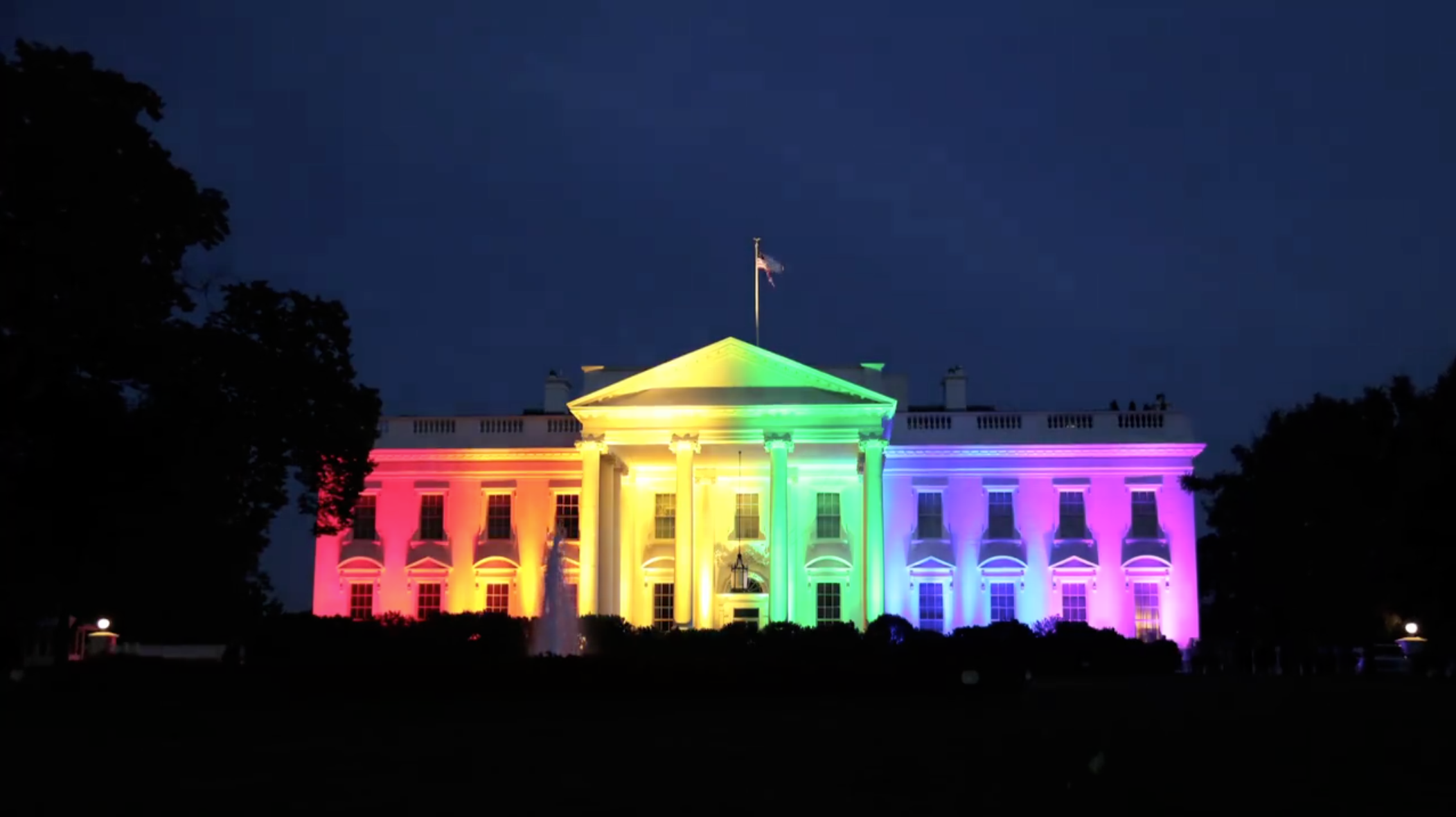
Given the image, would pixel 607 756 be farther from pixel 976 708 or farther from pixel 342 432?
pixel 342 432

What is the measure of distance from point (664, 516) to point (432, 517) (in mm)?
7349

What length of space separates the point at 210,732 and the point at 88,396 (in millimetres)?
5771

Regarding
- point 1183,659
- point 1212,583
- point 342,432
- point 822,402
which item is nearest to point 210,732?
point 342,432

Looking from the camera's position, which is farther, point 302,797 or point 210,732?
Answer: point 210,732

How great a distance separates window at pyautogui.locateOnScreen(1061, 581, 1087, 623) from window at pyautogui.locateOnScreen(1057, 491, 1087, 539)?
1.39m

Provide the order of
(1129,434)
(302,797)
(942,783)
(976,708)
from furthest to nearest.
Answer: (1129,434) < (976,708) < (942,783) < (302,797)

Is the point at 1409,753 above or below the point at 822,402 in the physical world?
below

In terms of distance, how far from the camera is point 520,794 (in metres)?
10.7

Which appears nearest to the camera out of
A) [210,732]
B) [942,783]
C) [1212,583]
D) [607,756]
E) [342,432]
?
[942,783]

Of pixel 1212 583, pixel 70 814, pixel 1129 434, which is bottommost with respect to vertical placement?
pixel 70 814

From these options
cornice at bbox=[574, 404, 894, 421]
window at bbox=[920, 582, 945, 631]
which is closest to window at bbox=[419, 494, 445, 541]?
cornice at bbox=[574, 404, 894, 421]

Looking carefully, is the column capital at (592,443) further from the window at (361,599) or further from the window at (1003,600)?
the window at (1003,600)

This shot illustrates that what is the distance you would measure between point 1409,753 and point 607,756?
7.83 meters

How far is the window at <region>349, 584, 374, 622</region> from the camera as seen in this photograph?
146ft
